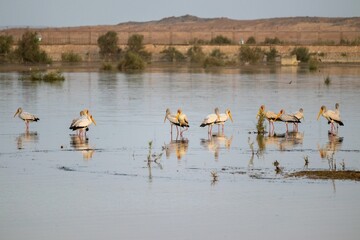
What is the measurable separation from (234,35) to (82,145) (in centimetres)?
10842

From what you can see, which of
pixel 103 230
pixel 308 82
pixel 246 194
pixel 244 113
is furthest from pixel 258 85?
pixel 103 230

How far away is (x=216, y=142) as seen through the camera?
21.1 m

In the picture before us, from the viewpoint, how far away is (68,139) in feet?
70.2

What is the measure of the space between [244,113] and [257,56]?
46.7 meters

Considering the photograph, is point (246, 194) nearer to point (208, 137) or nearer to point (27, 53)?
point (208, 137)

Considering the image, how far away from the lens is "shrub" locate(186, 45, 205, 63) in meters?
73.1

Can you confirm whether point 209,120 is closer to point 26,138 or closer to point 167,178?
point 26,138

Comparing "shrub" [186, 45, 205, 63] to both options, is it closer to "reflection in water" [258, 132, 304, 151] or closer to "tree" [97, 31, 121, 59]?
"tree" [97, 31, 121, 59]

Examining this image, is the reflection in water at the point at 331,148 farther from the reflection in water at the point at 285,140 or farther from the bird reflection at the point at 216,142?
the bird reflection at the point at 216,142

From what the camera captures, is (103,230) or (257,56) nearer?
(103,230)

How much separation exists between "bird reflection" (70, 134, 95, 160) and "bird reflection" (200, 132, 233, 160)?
8.20 feet

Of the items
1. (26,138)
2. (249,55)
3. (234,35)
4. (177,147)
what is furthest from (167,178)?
(234,35)

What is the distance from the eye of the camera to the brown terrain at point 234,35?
85.7 meters

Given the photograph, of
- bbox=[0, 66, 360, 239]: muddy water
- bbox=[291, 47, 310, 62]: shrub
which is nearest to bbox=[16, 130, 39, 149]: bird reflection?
bbox=[0, 66, 360, 239]: muddy water
